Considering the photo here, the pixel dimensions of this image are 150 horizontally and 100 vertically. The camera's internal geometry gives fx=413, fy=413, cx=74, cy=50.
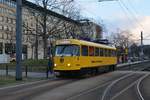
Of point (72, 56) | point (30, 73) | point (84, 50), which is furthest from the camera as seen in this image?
point (30, 73)

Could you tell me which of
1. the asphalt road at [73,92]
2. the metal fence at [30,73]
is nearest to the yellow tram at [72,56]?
the metal fence at [30,73]

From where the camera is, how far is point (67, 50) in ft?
109

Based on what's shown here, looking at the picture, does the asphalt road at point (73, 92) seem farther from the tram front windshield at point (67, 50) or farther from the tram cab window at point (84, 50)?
the tram cab window at point (84, 50)

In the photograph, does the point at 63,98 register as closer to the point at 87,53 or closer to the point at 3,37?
the point at 87,53

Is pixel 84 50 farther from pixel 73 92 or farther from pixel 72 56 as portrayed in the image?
pixel 73 92

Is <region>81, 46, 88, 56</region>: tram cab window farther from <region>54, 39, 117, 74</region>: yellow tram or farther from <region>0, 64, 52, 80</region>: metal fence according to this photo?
<region>0, 64, 52, 80</region>: metal fence

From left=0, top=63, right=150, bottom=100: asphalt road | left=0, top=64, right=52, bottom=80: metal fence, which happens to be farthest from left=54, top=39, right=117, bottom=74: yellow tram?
left=0, top=63, right=150, bottom=100: asphalt road

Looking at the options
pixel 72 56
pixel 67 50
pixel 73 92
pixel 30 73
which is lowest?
pixel 73 92

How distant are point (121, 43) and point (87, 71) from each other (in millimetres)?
94451

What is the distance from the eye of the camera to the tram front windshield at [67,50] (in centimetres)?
3306

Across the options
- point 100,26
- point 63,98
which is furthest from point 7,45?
point 63,98

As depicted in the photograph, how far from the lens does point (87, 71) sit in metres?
35.8

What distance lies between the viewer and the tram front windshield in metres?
33.1

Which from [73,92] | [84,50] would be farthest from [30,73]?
[73,92]
